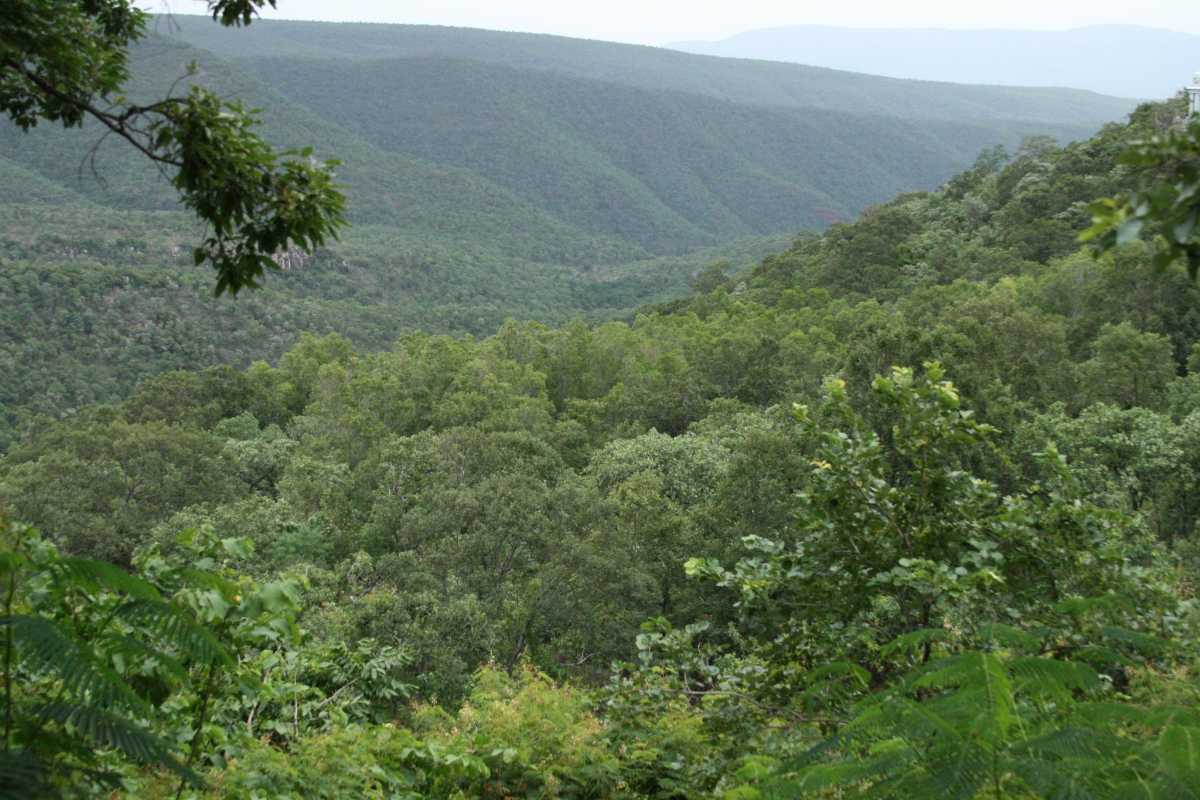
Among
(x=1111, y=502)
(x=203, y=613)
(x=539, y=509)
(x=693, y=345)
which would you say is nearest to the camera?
(x=203, y=613)

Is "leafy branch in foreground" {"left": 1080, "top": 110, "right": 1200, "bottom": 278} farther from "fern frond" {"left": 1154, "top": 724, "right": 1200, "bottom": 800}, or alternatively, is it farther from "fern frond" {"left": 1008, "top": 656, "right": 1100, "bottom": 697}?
"fern frond" {"left": 1008, "top": 656, "right": 1100, "bottom": 697}

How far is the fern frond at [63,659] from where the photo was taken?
249 cm

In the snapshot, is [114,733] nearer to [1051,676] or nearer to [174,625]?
[174,625]

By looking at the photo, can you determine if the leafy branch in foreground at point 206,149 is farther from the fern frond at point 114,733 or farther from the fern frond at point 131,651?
the fern frond at point 114,733

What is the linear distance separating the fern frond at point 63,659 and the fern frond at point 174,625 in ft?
1.29

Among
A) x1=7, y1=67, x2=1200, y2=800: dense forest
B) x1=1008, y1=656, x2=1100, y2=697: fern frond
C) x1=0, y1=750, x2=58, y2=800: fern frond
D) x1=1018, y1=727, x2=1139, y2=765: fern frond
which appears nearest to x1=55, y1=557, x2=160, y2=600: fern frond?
x1=7, y1=67, x2=1200, y2=800: dense forest

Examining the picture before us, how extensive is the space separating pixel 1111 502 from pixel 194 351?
2679 inches

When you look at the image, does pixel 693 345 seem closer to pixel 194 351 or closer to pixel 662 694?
pixel 662 694

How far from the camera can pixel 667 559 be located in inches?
721

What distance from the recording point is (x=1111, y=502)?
1121 cm

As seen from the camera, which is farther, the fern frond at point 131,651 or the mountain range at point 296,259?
the mountain range at point 296,259

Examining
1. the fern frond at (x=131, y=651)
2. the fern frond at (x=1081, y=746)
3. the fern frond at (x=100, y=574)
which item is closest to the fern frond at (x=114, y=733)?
the fern frond at (x=131, y=651)

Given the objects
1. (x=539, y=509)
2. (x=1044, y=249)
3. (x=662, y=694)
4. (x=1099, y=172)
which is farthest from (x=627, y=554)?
(x=1099, y=172)

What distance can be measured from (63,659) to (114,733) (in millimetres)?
238
